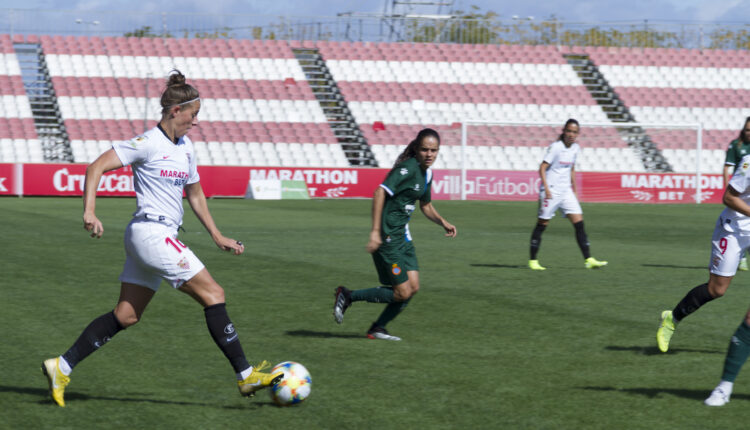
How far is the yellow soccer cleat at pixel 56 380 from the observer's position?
5.64 meters

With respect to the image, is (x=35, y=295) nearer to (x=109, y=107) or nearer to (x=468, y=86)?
(x=109, y=107)

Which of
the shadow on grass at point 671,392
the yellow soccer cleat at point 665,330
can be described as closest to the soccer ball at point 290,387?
the shadow on grass at point 671,392

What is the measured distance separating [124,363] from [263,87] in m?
33.2

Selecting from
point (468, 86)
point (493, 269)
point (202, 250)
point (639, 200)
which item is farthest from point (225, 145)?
point (493, 269)

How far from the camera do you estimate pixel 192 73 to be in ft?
129

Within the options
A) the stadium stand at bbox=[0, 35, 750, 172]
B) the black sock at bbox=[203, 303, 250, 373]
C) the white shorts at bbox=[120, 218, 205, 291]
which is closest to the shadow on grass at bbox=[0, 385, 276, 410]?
the black sock at bbox=[203, 303, 250, 373]

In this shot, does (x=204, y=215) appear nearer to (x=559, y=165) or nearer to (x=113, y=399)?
(x=113, y=399)

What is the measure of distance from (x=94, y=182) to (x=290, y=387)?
1.66 meters

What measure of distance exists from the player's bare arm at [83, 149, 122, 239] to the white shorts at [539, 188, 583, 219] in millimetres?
8834

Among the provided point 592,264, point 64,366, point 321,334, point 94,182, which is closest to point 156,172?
point 94,182

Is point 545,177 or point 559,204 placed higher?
point 545,177

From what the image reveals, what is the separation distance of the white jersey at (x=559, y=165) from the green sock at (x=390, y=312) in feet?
19.4

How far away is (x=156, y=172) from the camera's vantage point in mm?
5543

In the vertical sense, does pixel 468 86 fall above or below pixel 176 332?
below
